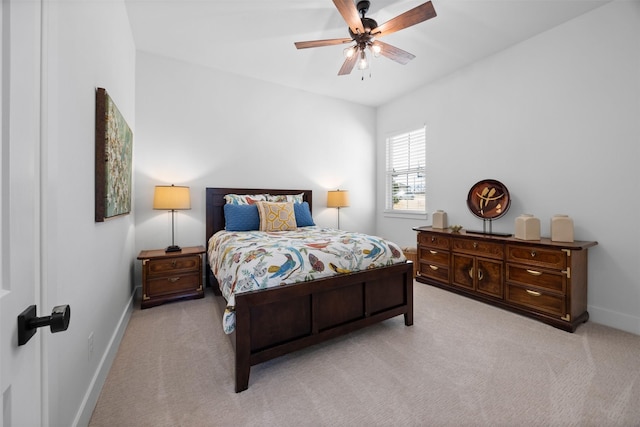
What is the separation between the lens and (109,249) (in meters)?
1.96

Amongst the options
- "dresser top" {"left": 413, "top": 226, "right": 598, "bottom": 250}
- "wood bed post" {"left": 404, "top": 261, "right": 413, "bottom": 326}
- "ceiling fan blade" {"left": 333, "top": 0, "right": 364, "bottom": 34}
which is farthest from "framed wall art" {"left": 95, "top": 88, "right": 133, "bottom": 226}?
"dresser top" {"left": 413, "top": 226, "right": 598, "bottom": 250}

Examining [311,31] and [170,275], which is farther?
[170,275]

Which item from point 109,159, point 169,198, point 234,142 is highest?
point 234,142

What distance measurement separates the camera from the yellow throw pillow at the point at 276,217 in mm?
3236

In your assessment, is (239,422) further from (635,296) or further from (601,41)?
(601,41)

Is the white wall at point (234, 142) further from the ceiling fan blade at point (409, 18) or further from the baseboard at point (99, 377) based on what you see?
the ceiling fan blade at point (409, 18)

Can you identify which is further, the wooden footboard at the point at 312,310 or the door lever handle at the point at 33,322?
the wooden footboard at the point at 312,310

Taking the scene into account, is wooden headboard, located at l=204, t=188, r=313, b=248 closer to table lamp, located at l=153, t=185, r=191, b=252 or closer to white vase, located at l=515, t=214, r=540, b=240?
table lamp, located at l=153, t=185, r=191, b=252

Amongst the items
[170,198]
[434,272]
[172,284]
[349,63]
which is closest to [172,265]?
[172,284]

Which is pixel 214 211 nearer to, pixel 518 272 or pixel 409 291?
pixel 409 291

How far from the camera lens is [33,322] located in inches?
21.0

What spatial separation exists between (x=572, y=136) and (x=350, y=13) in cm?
252

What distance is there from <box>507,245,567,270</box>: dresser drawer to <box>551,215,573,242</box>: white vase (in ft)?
0.65

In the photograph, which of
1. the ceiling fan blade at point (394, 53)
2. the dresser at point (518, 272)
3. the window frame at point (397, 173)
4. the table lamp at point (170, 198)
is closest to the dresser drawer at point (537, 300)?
the dresser at point (518, 272)
